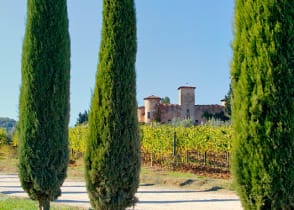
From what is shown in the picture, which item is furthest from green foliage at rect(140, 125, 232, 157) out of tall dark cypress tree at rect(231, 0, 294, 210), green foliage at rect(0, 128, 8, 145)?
tall dark cypress tree at rect(231, 0, 294, 210)

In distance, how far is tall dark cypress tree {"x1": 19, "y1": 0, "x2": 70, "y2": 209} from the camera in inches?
315

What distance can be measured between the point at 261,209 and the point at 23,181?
16.9 ft

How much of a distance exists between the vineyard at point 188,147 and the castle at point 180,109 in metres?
23.8

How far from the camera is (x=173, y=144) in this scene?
25.2 metres

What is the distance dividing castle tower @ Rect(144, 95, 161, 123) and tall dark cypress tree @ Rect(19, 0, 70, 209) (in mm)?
43555

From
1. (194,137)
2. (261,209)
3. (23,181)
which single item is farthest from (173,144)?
(261,209)

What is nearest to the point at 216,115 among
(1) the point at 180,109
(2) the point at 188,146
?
(1) the point at 180,109

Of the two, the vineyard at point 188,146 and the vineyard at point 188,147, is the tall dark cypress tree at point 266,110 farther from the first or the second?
the vineyard at point 188,146

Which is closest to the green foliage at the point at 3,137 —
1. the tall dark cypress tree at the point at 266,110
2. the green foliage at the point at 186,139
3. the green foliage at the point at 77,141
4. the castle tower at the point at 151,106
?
the green foliage at the point at 77,141

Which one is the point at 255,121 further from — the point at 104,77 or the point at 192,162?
the point at 192,162

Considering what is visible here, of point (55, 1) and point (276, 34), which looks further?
point (55, 1)

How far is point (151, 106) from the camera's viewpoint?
52875 millimetres

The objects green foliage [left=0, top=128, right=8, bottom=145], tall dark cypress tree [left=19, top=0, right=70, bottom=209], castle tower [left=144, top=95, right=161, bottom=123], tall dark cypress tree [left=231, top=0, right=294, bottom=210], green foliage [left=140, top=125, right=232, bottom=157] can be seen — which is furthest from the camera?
castle tower [left=144, top=95, right=161, bottom=123]

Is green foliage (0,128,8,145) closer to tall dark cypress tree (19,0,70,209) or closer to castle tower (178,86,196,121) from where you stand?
castle tower (178,86,196,121)
